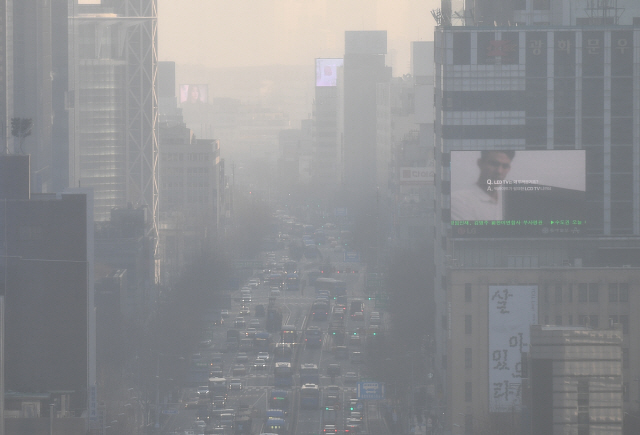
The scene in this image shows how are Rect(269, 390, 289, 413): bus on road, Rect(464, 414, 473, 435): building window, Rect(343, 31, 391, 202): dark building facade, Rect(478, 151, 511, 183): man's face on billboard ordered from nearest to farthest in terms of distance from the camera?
Rect(464, 414, 473, 435): building window
Rect(269, 390, 289, 413): bus on road
Rect(478, 151, 511, 183): man's face on billboard
Rect(343, 31, 391, 202): dark building facade

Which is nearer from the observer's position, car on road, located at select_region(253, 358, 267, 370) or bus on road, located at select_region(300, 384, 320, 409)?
bus on road, located at select_region(300, 384, 320, 409)

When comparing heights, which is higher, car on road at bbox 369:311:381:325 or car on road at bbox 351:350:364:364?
car on road at bbox 369:311:381:325

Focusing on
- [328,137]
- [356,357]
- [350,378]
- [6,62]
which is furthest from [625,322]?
[328,137]

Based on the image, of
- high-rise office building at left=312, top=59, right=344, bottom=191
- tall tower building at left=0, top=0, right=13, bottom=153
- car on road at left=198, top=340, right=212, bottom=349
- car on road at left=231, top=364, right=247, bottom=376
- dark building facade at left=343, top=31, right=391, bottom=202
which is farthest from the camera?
high-rise office building at left=312, top=59, right=344, bottom=191

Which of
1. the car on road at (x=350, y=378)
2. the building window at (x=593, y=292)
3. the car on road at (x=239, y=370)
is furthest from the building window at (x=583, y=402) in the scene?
the car on road at (x=239, y=370)

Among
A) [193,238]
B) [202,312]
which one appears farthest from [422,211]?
[202,312]

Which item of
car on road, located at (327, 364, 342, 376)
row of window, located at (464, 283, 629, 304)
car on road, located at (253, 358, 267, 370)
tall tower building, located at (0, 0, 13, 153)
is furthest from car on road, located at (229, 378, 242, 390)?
tall tower building, located at (0, 0, 13, 153)

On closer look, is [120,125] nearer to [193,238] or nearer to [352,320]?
[193,238]

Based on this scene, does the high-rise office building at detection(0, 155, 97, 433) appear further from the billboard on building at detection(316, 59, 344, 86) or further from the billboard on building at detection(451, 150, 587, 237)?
the billboard on building at detection(316, 59, 344, 86)
